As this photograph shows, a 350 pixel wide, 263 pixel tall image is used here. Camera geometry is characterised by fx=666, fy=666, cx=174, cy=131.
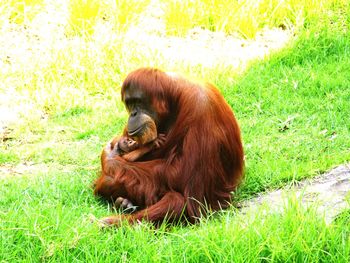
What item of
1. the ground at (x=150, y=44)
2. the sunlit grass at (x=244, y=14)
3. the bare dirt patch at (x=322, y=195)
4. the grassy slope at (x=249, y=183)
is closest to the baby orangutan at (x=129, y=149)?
the grassy slope at (x=249, y=183)

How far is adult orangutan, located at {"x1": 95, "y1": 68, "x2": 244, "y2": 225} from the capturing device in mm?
3283

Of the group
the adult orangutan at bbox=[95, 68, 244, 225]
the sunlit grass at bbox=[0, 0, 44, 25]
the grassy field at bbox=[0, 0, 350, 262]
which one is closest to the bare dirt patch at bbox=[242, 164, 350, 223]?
the grassy field at bbox=[0, 0, 350, 262]

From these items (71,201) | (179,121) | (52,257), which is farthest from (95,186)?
(52,257)

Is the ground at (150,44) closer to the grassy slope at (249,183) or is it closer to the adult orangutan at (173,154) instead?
the grassy slope at (249,183)

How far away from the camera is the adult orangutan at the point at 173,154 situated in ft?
10.8

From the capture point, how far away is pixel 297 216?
2.62 m

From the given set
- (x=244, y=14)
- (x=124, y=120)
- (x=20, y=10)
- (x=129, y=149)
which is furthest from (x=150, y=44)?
(x=129, y=149)

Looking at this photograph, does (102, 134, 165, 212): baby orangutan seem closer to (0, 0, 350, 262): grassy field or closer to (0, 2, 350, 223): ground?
(0, 0, 350, 262): grassy field

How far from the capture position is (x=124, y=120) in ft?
16.6

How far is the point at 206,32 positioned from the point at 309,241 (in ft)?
13.7

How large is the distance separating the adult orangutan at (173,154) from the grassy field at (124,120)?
15cm

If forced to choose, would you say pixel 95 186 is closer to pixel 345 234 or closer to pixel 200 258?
pixel 200 258

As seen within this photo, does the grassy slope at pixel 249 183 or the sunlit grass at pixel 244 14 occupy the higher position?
the sunlit grass at pixel 244 14

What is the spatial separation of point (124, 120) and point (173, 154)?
1756 mm
